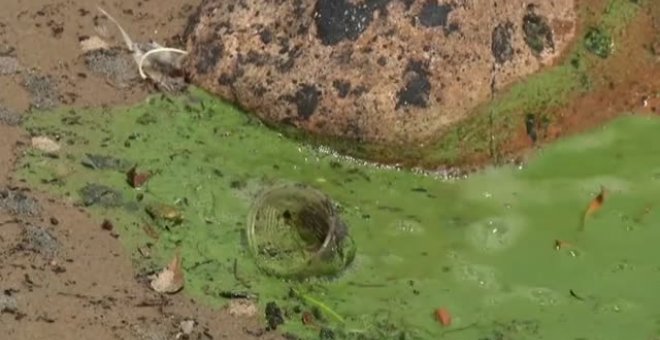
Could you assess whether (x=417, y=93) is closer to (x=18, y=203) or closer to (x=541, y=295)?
(x=541, y=295)

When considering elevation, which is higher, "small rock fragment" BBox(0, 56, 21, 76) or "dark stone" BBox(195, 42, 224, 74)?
"dark stone" BBox(195, 42, 224, 74)

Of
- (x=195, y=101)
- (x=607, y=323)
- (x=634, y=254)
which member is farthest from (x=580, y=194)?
(x=195, y=101)

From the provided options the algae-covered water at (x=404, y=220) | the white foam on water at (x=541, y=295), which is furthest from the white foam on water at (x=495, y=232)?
the white foam on water at (x=541, y=295)

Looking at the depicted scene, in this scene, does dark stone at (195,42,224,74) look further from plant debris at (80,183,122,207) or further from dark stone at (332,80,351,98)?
plant debris at (80,183,122,207)

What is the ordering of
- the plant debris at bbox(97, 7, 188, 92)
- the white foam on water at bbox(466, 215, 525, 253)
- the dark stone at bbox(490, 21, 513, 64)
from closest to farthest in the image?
the white foam on water at bbox(466, 215, 525, 253), the dark stone at bbox(490, 21, 513, 64), the plant debris at bbox(97, 7, 188, 92)

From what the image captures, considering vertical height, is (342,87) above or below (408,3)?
below

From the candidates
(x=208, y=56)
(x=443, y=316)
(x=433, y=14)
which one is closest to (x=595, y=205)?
(x=443, y=316)

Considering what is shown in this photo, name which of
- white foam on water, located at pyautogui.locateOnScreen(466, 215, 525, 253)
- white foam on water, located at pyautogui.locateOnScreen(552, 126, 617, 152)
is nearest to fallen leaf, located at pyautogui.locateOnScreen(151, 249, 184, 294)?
white foam on water, located at pyautogui.locateOnScreen(466, 215, 525, 253)
